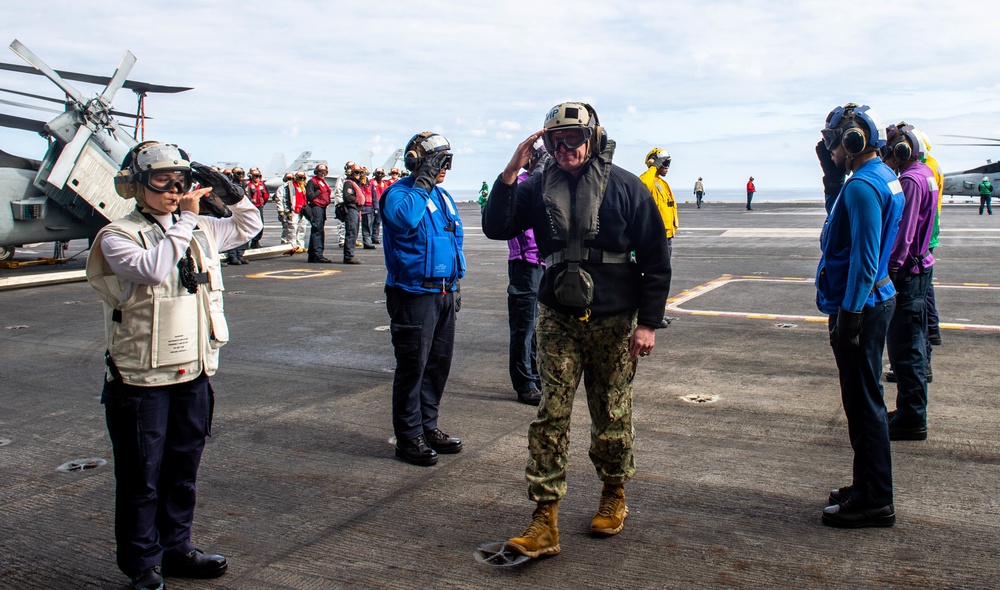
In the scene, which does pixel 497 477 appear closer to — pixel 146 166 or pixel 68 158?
pixel 146 166

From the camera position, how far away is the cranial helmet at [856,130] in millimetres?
4078

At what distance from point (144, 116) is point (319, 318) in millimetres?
9377

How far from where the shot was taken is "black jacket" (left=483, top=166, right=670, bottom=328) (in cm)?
386

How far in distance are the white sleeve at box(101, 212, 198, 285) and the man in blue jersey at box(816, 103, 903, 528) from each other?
3.13 meters

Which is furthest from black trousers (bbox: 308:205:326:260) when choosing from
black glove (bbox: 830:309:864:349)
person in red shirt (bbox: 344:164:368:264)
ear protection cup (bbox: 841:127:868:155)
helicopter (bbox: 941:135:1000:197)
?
helicopter (bbox: 941:135:1000:197)

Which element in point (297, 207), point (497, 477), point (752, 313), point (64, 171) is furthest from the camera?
point (297, 207)

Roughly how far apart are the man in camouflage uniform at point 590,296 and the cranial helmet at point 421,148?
4.08 ft

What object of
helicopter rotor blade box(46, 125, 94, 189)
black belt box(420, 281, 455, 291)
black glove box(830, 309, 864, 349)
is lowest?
black glove box(830, 309, 864, 349)

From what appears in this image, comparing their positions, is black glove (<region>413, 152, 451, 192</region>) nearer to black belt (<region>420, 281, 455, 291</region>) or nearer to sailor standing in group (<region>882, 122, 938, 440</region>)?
black belt (<region>420, 281, 455, 291</region>)

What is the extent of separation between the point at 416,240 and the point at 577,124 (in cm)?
169

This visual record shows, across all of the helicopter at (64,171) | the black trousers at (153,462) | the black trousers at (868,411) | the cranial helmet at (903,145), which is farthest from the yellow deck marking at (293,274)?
the black trousers at (868,411)

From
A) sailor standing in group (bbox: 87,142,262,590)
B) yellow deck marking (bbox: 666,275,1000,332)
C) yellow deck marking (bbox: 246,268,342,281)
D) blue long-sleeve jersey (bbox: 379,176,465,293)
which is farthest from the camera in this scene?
yellow deck marking (bbox: 246,268,342,281)

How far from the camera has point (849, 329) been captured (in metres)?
3.99

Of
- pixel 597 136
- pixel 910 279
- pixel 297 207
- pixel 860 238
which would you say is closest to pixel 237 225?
pixel 597 136
